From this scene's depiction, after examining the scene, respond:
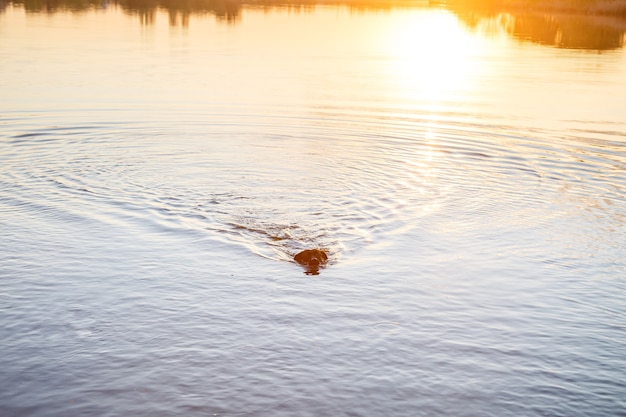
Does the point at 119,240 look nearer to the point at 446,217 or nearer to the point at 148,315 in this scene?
the point at 148,315

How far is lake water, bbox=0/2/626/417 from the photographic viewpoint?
7.38 meters

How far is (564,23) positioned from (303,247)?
6866cm

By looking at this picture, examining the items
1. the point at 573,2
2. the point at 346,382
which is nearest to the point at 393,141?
the point at 346,382

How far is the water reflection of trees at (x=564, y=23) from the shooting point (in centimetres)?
5355

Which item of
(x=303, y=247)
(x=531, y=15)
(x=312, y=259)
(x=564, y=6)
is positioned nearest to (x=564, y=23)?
(x=531, y=15)

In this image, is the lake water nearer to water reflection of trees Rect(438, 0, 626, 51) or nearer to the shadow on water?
water reflection of trees Rect(438, 0, 626, 51)

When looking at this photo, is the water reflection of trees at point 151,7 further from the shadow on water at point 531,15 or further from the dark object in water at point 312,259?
the dark object in water at point 312,259

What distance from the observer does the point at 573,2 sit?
88.4m

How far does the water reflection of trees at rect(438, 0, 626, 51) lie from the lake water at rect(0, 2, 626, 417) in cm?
3043

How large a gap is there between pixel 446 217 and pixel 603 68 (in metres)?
28.1

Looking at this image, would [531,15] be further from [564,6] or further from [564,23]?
[564,23]

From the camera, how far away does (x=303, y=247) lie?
10.9 metres

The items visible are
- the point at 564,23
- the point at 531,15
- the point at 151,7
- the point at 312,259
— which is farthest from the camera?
the point at 531,15

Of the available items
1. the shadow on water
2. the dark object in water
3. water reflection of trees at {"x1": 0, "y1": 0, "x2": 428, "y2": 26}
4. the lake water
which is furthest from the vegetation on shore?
the dark object in water
